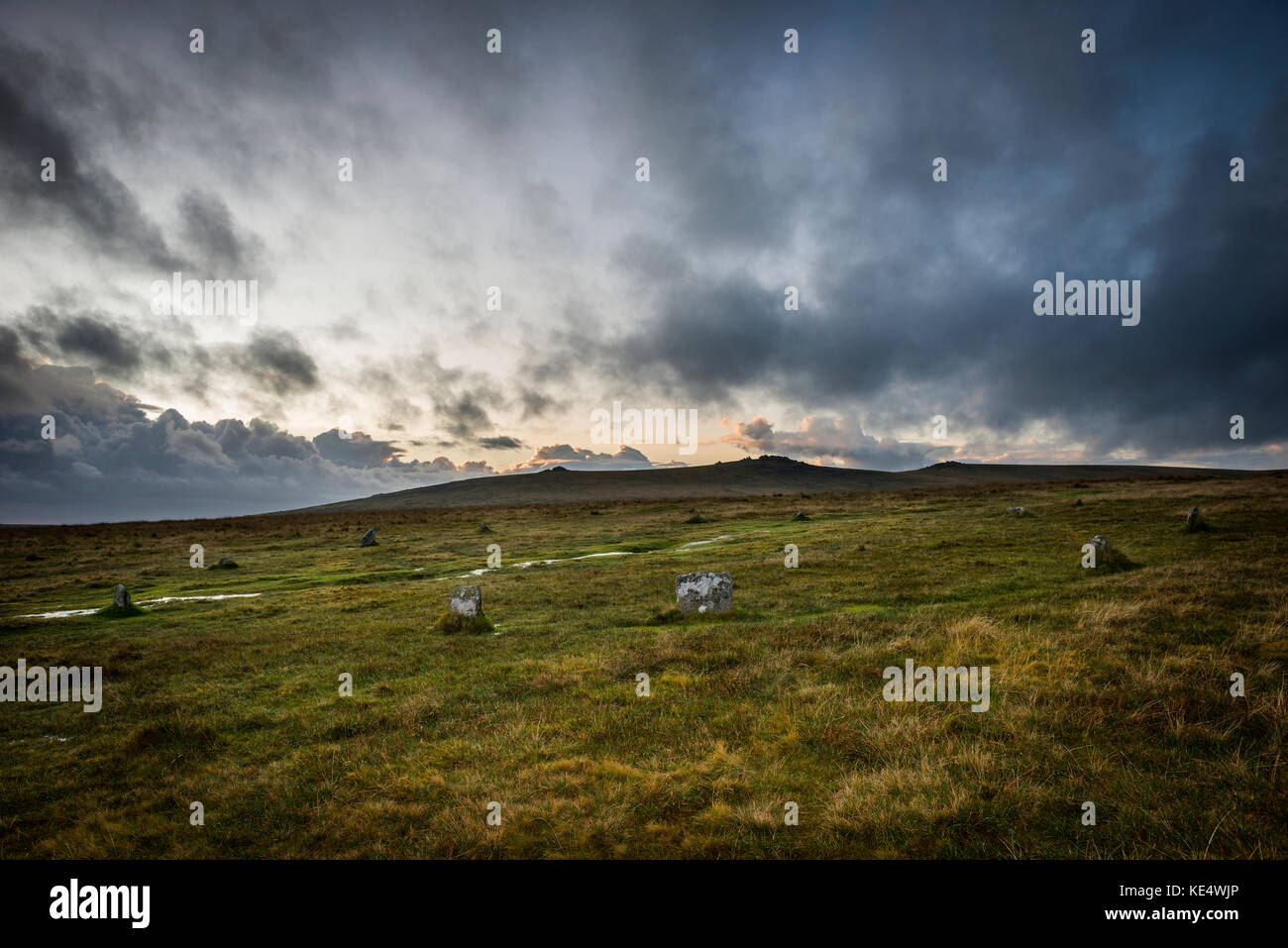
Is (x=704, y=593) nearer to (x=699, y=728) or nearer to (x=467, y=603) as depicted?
(x=467, y=603)

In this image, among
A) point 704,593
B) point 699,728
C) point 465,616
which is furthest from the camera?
point 465,616

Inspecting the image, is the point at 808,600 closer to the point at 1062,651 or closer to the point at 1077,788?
the point at 1062,651

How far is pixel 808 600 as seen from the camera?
19.1 metres

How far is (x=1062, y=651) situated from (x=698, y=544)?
28662 millimetres

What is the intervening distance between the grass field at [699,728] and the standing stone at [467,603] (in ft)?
3.78

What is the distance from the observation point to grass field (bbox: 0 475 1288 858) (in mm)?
6266

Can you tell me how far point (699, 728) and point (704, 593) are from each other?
8662mm

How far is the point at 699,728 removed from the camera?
30.0ft

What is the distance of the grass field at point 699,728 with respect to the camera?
247 inches

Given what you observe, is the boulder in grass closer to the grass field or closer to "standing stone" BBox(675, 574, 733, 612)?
the grass field

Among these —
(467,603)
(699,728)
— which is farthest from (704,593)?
(699,728)
